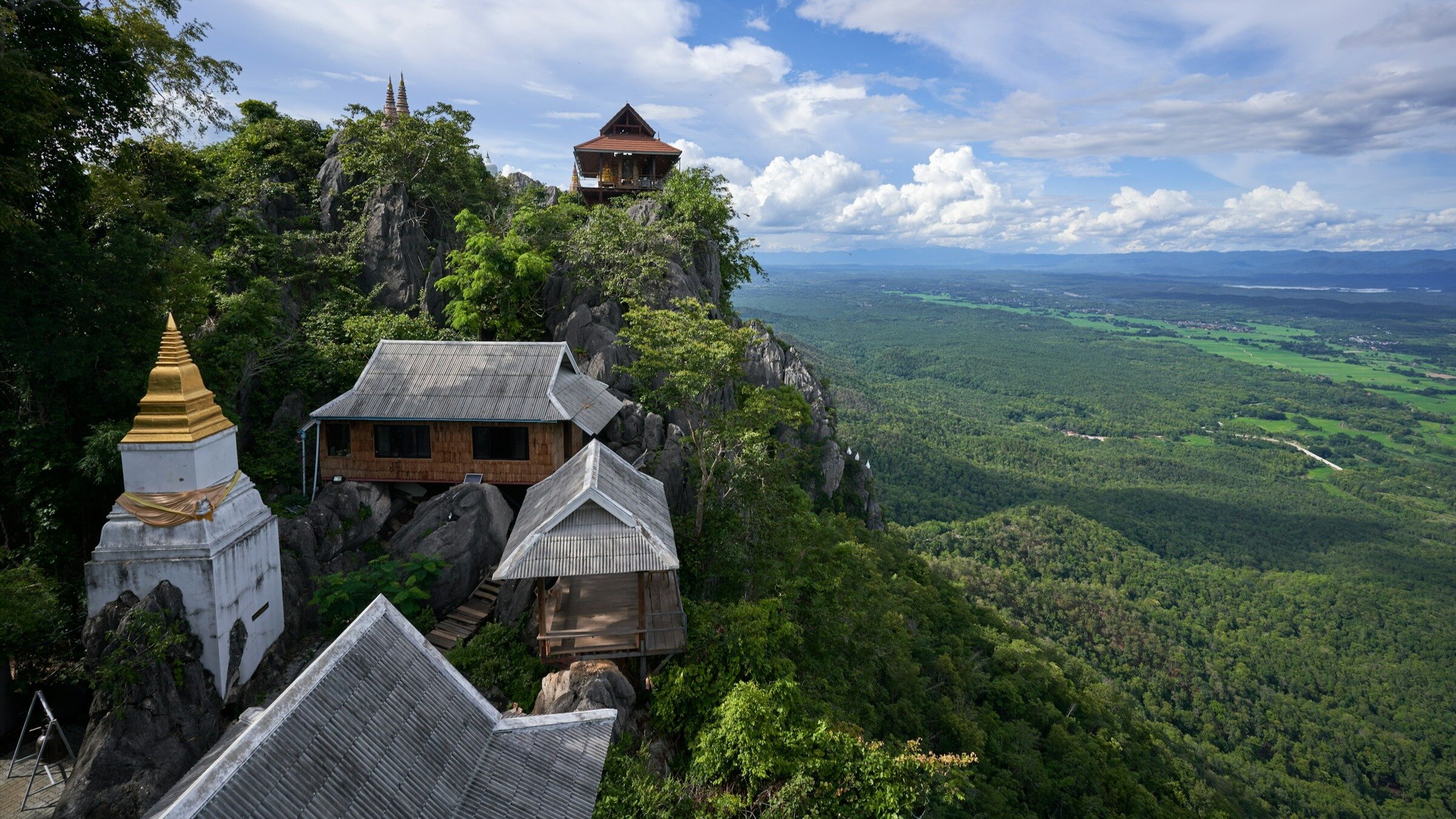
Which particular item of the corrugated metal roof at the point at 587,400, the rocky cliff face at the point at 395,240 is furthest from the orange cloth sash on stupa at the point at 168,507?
the rocky cliff face at the point at 395,240

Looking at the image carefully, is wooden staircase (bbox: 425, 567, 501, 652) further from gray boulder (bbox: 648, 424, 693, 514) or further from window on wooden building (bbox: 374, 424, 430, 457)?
gray boulder (bbox: 648, 424, 693, 514)

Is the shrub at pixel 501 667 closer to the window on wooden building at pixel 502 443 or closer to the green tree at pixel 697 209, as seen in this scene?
the window on wooden building at pixel 502 443

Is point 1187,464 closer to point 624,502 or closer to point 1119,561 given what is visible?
point 1119,561

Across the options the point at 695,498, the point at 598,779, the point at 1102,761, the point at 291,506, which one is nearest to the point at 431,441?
the point at 291,506

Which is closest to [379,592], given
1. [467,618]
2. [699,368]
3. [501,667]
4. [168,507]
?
[467,618]

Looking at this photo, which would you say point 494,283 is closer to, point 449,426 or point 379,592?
point 449,426

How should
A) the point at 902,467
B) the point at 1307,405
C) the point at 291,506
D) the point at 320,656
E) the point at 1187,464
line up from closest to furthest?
the point at 320,656 → the point at 291,506 → the point at 902,467 → the point at 1187,464 → the point at 1307,405
